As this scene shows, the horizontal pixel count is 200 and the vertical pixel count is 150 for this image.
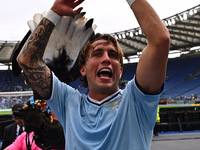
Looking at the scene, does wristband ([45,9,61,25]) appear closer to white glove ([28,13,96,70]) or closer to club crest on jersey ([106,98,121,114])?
white glove ([28,13,96,70])

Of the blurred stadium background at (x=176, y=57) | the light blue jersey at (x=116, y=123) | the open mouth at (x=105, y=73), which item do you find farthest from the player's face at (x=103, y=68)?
the blurred stadium background at (x=176, y=57)

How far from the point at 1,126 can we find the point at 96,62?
10.3 m

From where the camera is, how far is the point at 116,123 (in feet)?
3.60

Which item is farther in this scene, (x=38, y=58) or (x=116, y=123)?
(x=38, y=58)

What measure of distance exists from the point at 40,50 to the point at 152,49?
29.2 inches

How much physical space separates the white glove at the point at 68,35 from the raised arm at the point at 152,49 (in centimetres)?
66

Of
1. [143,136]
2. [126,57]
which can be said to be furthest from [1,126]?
[126,57]

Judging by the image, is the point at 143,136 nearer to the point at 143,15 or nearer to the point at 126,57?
the point at 143,15

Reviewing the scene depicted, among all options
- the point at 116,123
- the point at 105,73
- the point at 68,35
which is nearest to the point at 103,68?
the point at 105,73

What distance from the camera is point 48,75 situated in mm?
1303

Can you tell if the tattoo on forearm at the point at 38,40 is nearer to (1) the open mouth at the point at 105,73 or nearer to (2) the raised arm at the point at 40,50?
(2) the raised arm at the point at 40,50

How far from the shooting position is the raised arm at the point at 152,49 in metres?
0.94

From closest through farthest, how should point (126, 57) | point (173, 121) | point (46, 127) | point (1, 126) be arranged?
point (46, 127) < point (1, 126) < point (173, 121) < point (126, 57)

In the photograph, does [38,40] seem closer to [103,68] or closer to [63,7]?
[63,7]
